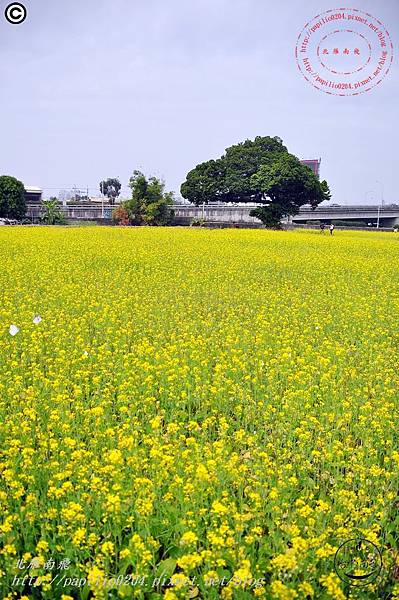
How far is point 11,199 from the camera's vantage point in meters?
62.7

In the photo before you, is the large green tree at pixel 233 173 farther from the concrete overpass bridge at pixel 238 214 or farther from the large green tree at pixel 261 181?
the concrete overpass bridge at pixel 238 214

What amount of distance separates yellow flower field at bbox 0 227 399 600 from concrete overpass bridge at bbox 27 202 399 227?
4348cm

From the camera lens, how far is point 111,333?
794 centimetres

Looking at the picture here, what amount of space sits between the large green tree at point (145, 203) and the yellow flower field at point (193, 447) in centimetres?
4064

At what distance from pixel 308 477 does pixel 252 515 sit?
2.86 ft

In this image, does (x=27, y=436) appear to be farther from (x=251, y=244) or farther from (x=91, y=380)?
(x=251, y=244)

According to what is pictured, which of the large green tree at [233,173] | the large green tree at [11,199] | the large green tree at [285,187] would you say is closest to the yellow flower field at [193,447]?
the large green tree at [285,187]

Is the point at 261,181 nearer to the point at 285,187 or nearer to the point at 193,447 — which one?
the point at 285,187

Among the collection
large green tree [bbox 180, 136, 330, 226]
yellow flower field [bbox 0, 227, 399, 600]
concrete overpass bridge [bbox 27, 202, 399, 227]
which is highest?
large green tree [bbox 180, 136, 330, 226]

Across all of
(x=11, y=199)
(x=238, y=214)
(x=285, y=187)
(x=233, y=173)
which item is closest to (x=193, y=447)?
(x=285, y=187)

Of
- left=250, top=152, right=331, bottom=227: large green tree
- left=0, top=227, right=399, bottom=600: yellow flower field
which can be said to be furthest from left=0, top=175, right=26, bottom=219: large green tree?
left=0, top=227, right=399, bottom=600: yellow flower field

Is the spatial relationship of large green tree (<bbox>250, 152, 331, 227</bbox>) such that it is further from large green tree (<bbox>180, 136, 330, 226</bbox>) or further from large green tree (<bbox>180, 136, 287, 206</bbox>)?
large green tree (<bbox>180, 136, 287, 206</bbox>)

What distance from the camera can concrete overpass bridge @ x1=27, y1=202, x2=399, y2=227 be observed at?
59.8 m

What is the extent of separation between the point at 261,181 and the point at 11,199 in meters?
29.0
